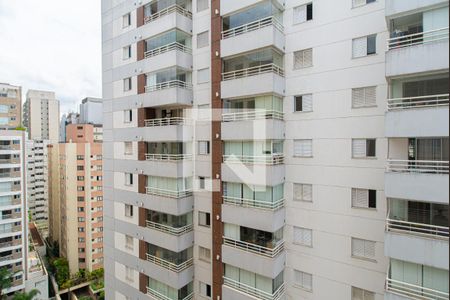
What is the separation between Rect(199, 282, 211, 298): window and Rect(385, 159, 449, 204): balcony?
10709 millimetres

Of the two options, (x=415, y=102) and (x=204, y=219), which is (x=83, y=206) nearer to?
(x=204, y=219)

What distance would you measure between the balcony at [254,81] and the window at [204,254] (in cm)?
874

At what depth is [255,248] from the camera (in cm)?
1206

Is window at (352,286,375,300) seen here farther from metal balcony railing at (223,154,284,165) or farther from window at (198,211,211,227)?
window at (198,211,211,227)

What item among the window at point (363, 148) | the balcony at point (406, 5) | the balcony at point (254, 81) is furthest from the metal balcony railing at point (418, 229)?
the balcony at point (406, 5)

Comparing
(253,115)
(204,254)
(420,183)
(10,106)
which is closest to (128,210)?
(204,254)

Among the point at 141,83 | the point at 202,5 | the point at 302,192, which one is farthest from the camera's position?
the point at 141,83

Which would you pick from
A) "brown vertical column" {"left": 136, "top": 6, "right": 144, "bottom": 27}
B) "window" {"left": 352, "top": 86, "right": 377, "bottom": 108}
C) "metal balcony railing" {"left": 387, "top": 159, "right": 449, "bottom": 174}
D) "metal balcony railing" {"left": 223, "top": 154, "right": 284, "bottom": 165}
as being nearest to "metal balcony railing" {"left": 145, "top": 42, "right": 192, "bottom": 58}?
"brown vertical column" {"left": 136, "top": 6, "right": 144, "bottom": 27}

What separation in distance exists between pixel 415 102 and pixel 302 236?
23.9 feet

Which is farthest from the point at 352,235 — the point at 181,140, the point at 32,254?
the point at 32,254

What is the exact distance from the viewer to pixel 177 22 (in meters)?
13.6

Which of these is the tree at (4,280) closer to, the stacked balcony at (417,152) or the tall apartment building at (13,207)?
the tall apartment building at (13,207)

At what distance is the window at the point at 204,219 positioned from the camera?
1415cm

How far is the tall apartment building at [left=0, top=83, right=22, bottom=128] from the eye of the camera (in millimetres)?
32500
